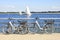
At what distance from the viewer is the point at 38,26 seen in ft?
51.2

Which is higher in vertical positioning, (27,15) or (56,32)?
(27,15)

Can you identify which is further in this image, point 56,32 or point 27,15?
point 27,15

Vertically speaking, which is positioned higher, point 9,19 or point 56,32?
point 9,19

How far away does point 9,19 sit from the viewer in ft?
51.7

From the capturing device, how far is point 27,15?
17.0m

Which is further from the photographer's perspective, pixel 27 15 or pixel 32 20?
pixel 27 15

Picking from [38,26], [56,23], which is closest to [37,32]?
[38,26]

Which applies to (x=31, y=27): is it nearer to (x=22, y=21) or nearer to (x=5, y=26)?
(x=22, y=21)

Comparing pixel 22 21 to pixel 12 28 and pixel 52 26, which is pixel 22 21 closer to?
pixel 12 28

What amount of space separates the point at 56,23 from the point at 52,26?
0.41 metres

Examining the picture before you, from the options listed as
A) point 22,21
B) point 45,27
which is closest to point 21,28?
point 22,21

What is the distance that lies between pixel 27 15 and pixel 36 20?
1450mm

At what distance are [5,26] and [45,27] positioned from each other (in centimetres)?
271

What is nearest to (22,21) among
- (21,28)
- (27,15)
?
(21,28)
